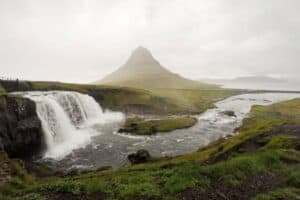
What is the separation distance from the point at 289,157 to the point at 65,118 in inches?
2095

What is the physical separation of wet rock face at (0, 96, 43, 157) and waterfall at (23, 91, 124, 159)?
200cm

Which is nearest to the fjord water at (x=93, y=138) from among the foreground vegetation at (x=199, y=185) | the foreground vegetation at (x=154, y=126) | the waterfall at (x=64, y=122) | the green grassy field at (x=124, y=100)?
the waterfall at (x=64, y=122)

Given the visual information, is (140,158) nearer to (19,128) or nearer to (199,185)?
(199,185)

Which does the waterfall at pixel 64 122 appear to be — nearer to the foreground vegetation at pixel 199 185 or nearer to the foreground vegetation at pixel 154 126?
the foreground vegetation at pixel 154 126

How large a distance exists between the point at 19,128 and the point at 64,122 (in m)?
13.4

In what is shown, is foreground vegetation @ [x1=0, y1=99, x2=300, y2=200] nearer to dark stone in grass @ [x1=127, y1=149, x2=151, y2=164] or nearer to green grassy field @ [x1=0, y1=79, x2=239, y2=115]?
dark stone in grass @ [x1=127, y1=149, x2=151, y2=164]

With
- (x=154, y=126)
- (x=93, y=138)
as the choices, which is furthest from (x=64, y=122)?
(x=154, y=126)

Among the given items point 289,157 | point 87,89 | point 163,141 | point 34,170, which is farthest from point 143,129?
point 87,89

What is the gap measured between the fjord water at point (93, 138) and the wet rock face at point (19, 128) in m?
2.21

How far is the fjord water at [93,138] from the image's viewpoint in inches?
1694

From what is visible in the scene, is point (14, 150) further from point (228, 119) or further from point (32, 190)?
point (228, 119)

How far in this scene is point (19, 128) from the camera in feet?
158

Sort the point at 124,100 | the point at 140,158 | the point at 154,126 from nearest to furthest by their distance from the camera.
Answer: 1. the point at 140,158
2. the point at 154,126
3. the point at 124,100

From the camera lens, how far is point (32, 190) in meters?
16.3
